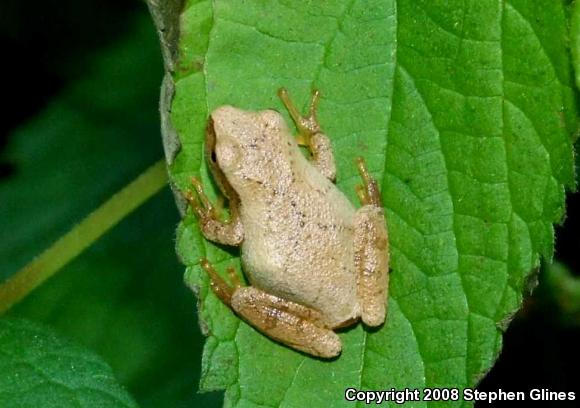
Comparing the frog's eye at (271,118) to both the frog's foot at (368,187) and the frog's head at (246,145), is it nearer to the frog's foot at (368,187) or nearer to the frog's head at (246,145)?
the frog's head at (246,145)

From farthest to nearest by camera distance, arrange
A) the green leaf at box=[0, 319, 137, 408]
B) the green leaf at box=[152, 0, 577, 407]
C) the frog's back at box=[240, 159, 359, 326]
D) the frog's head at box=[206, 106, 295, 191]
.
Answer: the frog's back at box=[240, 159, 359, 326]
the frog's head at box=[206, 106, 295, 191]
the green leaf at box=[152, 0, 577, 407]
the green leaf at box=[0, 319, 137, 408]

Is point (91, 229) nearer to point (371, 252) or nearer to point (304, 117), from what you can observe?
point (304, 117)

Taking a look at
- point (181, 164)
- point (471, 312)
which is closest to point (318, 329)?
point (471, 312)

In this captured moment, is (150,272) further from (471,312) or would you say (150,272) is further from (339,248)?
(471,312)

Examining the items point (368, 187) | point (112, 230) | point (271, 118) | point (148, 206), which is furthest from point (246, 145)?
point (112, 230)

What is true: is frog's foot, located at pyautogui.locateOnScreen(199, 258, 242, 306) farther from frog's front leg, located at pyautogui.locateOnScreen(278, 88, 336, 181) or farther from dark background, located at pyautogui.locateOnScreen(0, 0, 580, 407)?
dark background, located at pyautogui.locateOnScreen(0, 0, 580, 407)

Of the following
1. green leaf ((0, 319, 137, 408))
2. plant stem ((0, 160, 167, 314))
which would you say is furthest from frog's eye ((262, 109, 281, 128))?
green leaf ((0, 319, 137, 408))
